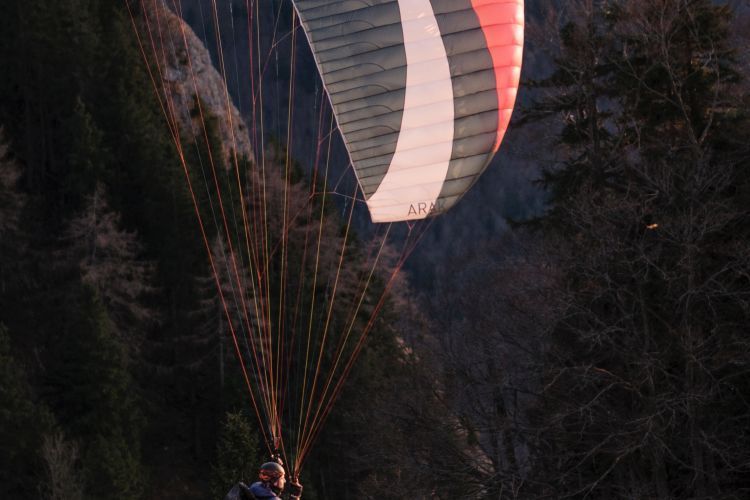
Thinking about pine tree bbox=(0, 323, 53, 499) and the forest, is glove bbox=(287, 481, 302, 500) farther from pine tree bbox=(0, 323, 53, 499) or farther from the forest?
pine tree bbox=(0, 323, 53, 499)

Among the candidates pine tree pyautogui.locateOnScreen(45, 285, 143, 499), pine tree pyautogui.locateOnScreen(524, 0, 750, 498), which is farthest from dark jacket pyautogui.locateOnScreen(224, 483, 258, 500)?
pine tree pyautogui.locateOnScreen(45, 285, 143, 499)

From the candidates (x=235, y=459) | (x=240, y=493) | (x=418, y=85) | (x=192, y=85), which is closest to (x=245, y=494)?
(x=240, y=493)

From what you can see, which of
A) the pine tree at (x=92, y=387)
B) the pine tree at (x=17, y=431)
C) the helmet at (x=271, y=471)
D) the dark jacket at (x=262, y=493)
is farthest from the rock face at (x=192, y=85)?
the dark jacket at (x=262, y=493)

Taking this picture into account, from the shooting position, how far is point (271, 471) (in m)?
7.88

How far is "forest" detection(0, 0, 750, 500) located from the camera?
1515 cm

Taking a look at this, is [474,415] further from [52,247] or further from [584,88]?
[52,247]

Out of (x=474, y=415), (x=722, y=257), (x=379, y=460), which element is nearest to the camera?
(x=722, y=257)

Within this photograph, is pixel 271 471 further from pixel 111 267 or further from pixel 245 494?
pixel 111 267

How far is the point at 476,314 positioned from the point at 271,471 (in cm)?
1601

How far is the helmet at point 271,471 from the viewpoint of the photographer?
7.87 metres

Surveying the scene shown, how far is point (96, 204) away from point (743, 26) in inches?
770

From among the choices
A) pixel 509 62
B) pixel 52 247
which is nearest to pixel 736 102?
pixel 509 62

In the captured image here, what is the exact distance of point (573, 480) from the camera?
53.5 feet

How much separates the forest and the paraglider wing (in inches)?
18.7
